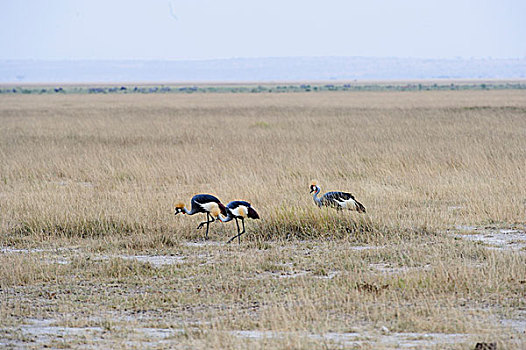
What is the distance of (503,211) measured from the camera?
1051 cm

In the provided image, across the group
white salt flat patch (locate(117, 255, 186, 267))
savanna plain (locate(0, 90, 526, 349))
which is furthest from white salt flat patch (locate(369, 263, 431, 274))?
white salt flat patch (locate(117, 255, 186, 267))

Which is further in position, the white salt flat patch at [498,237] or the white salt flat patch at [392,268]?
the white salt flat patch at [498,237]

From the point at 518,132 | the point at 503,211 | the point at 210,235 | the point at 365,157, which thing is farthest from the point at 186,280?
the point at 518,132

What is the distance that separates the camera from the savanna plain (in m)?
5.80

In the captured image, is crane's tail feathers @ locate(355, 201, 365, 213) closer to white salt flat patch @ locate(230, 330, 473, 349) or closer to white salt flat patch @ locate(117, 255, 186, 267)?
white salt flat patch @ locate(117, 255, 186, 267)

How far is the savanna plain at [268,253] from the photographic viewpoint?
5805 mm

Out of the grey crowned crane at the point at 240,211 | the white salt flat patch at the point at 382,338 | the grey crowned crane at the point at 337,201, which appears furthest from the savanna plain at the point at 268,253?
the grey crowned crane at the point at 240,211

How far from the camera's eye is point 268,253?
842 cm

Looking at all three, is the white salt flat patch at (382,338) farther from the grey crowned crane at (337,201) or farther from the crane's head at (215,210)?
the grey crowned crane at (337,201)

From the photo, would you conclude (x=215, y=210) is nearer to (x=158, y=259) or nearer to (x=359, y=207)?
(x=158, y=259)

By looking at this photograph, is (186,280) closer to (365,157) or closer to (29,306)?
(29,306)

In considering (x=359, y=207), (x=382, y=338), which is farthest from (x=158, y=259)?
(x=382, y=338)

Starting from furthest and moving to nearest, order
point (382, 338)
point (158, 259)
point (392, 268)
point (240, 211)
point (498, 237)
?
1. point (498, 237)
2. point (240, 211)
3. point (158, 259)
4. point (392, 268)
5. point (382, 338)

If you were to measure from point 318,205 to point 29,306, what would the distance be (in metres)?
4.18
